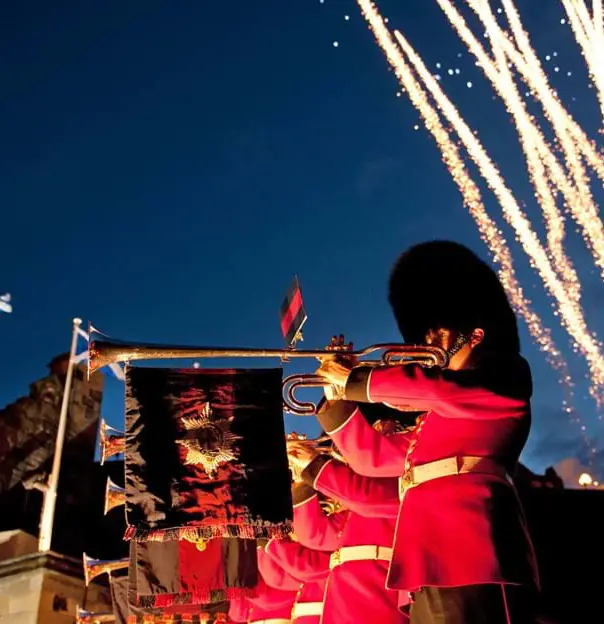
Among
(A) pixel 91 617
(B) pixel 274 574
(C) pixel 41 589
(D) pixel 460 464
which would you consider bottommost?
(D) pixel 460 464

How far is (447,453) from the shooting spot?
3.97 metres

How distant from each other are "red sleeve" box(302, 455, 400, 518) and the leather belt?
51.2 inches

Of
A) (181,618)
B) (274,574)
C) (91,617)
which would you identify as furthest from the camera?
(91,617)

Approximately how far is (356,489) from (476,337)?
5.42 ft

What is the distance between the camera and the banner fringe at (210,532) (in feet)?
15.3

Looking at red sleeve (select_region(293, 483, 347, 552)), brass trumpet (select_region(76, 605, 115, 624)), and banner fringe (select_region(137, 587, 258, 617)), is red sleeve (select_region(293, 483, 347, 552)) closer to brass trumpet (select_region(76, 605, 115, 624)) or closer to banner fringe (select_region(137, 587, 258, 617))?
banner fringe (select_region(137, 587, 258, 617))

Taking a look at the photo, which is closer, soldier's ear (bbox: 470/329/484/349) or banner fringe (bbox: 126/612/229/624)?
soldier's ear (bbox: 470/329/484/349)

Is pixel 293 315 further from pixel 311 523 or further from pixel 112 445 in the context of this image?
pixel 112 445

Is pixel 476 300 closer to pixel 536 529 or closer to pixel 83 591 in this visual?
pixel 536 529

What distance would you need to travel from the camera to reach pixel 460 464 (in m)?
3.89

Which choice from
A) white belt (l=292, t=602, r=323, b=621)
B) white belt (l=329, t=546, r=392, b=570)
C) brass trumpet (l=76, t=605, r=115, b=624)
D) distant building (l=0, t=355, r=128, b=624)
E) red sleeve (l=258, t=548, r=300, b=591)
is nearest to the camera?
white belt (l=329, t=546, r=392, b=570)

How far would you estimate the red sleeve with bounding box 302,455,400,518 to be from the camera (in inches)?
208

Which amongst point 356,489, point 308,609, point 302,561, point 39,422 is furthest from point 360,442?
point 39,422

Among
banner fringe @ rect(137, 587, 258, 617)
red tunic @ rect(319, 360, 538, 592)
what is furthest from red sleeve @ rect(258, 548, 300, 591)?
red tunic @ rect(319, 360, 538, 592)
